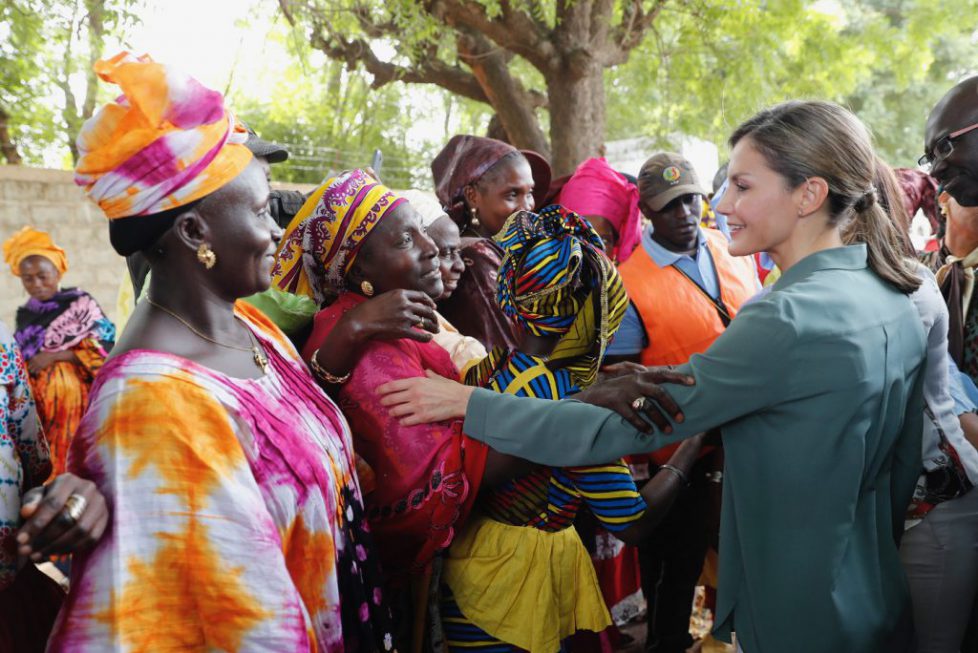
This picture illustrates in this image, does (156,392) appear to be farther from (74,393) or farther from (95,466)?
(74,393)

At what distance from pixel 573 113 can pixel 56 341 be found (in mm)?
5615

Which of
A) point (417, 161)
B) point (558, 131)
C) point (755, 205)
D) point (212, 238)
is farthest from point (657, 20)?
point (212, 238)

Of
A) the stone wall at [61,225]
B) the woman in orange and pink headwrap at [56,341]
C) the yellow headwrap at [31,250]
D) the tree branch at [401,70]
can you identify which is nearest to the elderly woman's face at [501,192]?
the woman in orange and pink headwrap at [56,341]

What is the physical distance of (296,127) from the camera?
16797 millimetres

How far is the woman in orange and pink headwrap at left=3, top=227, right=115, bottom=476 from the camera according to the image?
548cm

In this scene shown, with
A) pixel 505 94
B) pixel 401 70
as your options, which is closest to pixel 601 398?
pixel 505 94

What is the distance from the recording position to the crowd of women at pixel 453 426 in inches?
→ 54.4

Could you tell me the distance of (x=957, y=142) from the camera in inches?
97.9

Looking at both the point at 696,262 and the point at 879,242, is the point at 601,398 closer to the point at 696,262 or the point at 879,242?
the point at 879,242

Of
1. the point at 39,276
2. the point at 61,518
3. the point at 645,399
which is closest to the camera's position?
the point at 61,518

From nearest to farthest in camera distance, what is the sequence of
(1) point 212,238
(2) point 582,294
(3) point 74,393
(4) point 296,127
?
(1) point 212,238
(2) point 582,294
(3) point 74,393
(4) point 296,127

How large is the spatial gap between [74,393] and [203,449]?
15.9 feet

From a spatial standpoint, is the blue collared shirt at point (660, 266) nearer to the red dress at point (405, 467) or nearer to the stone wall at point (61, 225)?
the red dress at point (405, 467)

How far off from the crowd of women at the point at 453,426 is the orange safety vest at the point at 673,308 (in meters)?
1.27
